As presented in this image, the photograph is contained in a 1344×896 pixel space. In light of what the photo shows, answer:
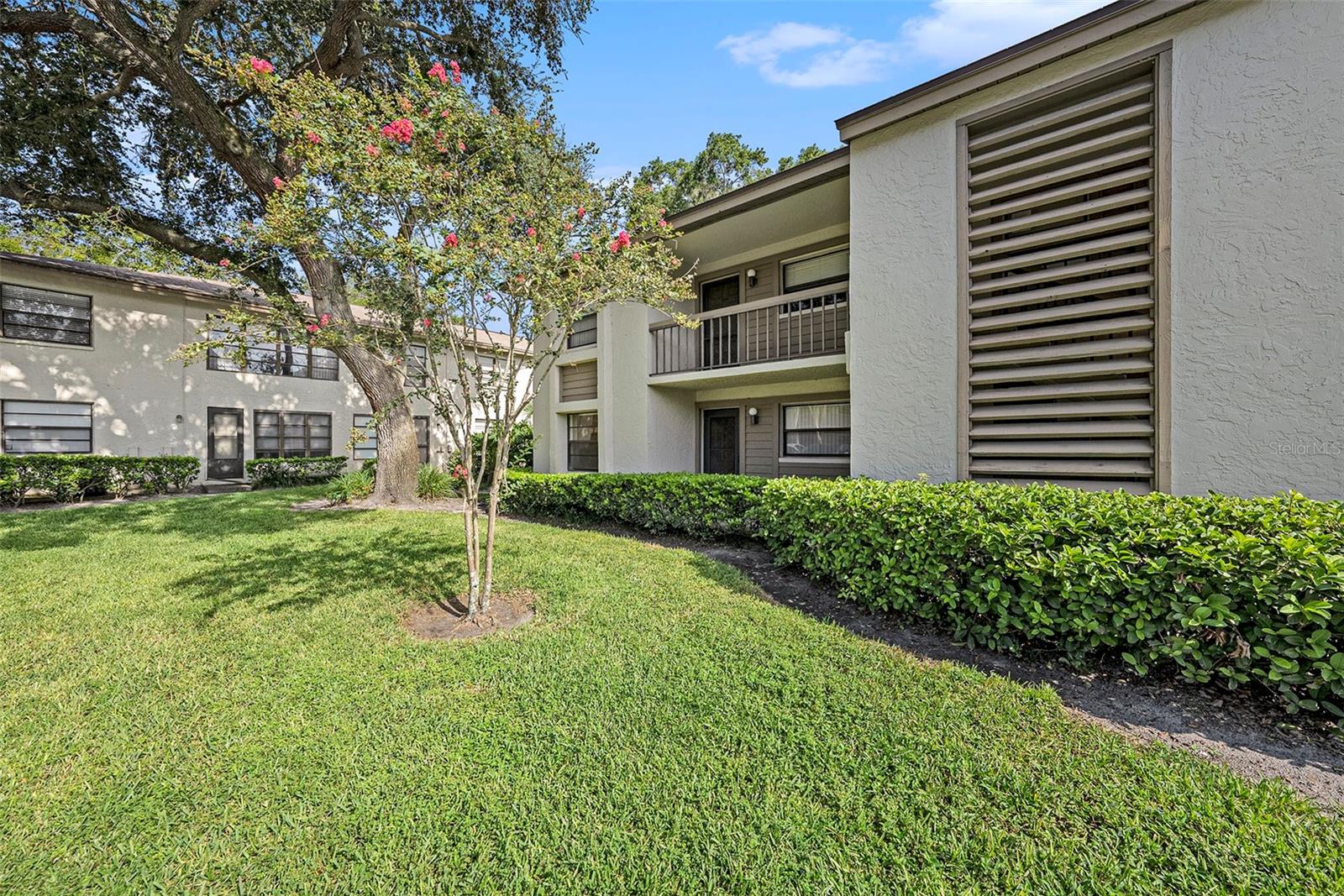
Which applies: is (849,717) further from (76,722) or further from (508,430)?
(76,722)

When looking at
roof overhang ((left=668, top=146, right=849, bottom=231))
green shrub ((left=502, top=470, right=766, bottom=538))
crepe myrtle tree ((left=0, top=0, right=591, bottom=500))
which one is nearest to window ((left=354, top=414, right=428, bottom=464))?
crepe myrtle tree ((left=0, top=0, right=591, bottom=500))

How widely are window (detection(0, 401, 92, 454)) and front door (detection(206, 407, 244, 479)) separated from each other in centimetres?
259

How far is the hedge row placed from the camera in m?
2.91

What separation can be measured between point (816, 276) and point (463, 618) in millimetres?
8510

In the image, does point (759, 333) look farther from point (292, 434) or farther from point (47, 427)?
point (47, 427)

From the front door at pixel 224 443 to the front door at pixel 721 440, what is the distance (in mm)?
16378

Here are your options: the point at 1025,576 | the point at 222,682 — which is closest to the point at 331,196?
the point at 222,682

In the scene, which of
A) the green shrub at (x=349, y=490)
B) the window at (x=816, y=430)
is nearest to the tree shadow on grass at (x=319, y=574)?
the green shrub at (x=349, y=490)

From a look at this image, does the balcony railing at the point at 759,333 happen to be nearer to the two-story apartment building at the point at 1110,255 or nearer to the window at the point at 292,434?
the two-story apartment building at the point at 1110,255

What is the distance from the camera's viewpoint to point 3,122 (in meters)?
9.73

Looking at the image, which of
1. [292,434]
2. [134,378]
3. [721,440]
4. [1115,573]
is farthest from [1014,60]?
[134,378]

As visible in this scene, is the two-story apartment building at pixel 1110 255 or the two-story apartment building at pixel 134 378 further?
the two-story apartment building at pixel 134 378

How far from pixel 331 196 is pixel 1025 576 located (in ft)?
20.9

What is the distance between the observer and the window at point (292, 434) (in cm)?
1750
